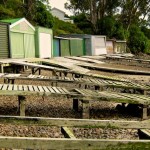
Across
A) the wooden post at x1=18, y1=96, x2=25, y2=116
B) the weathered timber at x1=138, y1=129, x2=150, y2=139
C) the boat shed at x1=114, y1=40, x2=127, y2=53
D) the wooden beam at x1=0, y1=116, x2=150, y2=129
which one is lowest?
the wooden post at x1=18, y1=96, x2=25, y2=116

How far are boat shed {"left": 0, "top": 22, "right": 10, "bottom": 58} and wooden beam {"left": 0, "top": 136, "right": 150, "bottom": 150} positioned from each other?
17.0 meters

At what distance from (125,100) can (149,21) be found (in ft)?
245

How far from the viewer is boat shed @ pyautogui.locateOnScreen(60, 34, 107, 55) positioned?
132ft

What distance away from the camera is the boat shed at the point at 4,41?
2029cm

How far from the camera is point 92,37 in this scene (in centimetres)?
4112

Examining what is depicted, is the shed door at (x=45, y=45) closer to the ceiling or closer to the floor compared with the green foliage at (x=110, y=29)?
closer to the floor

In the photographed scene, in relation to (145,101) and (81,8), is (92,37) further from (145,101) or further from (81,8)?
(145,101)

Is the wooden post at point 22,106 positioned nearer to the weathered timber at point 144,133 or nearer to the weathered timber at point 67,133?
the weathered timber at point 67,133

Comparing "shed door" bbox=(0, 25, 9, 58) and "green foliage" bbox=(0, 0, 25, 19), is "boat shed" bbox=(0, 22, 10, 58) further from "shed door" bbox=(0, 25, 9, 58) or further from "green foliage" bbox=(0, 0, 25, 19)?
"green foliage" bbox=(0, 0, 25, 19)

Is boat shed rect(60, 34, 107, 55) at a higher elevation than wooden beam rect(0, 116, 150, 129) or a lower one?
higher

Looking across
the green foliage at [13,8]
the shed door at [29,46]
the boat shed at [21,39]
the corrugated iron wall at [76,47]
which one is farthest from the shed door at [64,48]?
the green foliage at [13,8]

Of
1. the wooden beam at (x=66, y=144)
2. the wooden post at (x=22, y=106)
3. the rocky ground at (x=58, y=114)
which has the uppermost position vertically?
the wooden beam at (x=66, y=144)

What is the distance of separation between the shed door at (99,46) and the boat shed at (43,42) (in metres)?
14.5

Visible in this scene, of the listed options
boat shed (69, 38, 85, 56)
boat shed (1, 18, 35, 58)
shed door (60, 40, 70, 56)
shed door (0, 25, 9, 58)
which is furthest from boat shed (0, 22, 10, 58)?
boat shed (69, 38, 85, 56)
